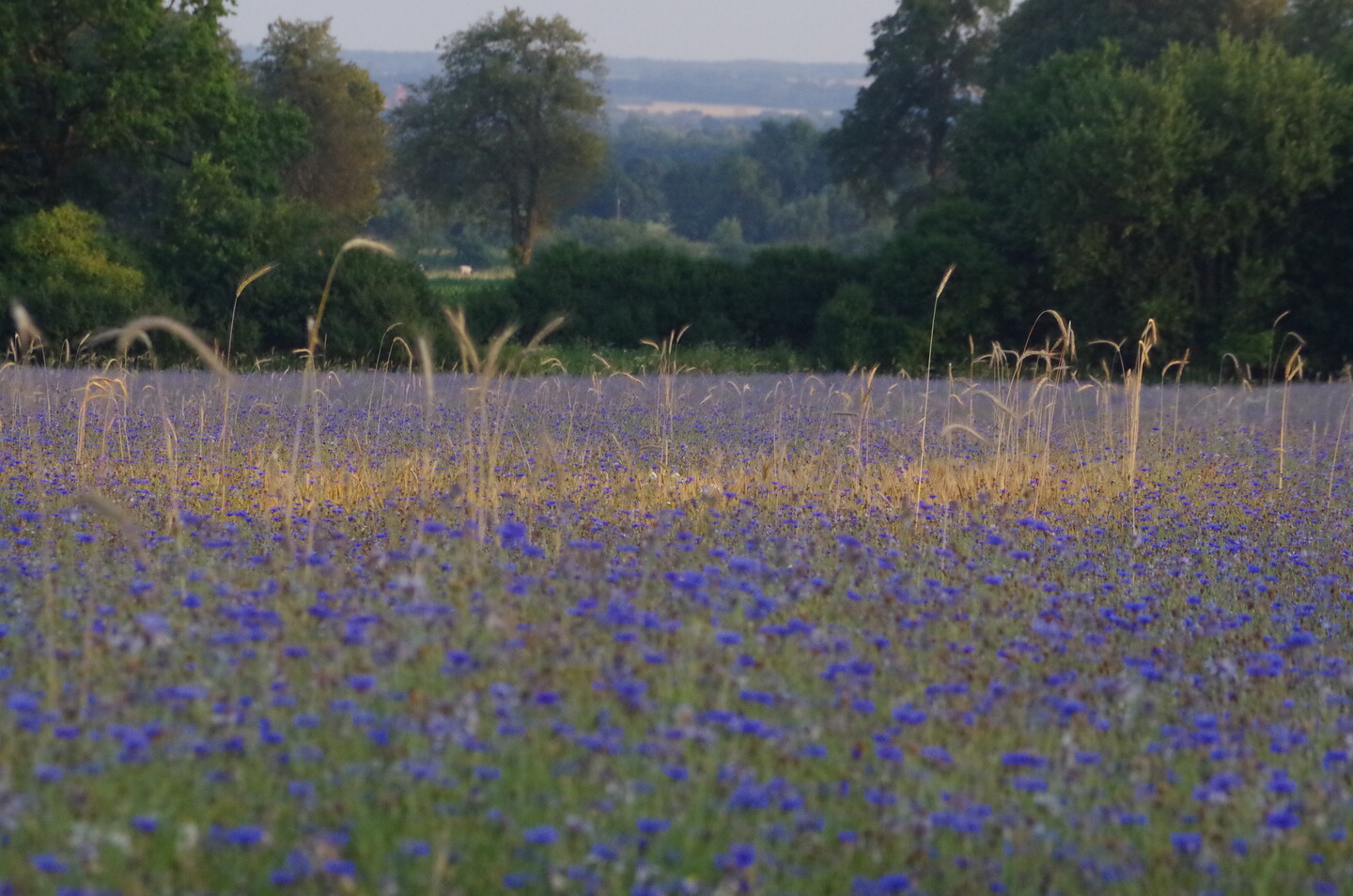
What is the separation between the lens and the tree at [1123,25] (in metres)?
34.4

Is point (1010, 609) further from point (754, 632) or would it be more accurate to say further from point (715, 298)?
point (715, 298)

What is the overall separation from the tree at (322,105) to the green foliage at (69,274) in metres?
22.1

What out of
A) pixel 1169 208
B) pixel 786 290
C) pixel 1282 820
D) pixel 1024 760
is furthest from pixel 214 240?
pixel 1282 820

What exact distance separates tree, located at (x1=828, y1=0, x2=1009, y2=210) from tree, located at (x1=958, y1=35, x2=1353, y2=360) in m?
15.4

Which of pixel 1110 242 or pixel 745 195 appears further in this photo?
pixel 745 195

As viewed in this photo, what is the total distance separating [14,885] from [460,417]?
831cm

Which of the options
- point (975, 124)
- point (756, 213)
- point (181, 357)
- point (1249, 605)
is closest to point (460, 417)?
point (1249, 605)

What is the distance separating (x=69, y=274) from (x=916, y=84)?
26802mm

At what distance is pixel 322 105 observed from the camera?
1870 inches

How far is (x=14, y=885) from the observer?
2.17 metres

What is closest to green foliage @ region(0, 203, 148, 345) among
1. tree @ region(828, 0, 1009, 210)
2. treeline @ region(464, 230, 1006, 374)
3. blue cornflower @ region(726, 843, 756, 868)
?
treeline @ region(464, 230, 1006, 374)

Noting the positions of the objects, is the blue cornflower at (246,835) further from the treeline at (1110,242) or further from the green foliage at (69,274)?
the treeline at (1110,242)

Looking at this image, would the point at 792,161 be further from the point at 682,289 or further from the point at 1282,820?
the point at 1282,820

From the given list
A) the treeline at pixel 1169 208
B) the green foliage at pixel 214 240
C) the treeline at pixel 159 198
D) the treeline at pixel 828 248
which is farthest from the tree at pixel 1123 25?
the green foliage at pixel 214 240
